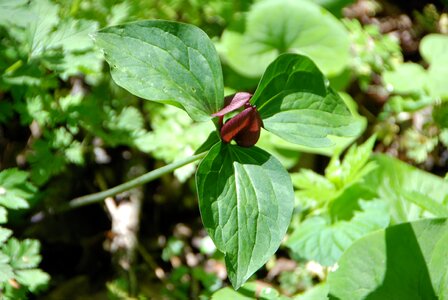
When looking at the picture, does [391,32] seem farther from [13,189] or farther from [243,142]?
[13,189]

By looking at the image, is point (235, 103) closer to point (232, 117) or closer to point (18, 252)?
point (232, 117)

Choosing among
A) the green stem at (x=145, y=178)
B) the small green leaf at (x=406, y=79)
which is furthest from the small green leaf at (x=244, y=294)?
the small green leaf at (x=406, y=79)

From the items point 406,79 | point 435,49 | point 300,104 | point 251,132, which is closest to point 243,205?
point 251,132

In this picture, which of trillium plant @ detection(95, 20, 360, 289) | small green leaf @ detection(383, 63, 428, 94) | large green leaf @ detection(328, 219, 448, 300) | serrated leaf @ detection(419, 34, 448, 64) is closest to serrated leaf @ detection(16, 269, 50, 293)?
trillium plant @ detection(95, 20, 360, 289)

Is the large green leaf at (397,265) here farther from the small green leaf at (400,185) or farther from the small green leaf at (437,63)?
the small green leaf at (437,63)

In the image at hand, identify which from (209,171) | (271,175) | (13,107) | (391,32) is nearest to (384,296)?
(271,175)

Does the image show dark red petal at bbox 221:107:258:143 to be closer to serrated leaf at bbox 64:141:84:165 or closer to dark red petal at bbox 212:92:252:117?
dark red petal at bbox 212:92:252:117
